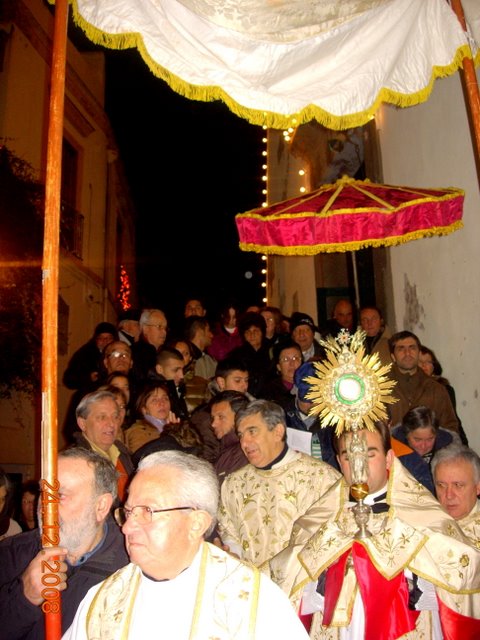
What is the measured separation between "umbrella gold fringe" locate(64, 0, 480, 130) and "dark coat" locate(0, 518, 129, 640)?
93.2 inches

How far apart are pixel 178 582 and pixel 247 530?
185 centimetres

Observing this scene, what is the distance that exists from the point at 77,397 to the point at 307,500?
266 centimetres

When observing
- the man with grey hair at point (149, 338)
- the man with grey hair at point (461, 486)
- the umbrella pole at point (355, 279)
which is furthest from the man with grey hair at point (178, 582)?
the umbrella pole at point (355, 279)

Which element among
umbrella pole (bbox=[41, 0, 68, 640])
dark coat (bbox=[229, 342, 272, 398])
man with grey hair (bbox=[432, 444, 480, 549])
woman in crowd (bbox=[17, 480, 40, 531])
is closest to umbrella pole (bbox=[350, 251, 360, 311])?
dark coat (bbox=[229, 342, 272, 398])

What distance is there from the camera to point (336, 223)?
5.79 m

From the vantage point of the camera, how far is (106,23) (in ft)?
10.8

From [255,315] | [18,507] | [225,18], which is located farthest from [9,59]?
[225,18]

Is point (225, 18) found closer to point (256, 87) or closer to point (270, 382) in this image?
point (256, 87)

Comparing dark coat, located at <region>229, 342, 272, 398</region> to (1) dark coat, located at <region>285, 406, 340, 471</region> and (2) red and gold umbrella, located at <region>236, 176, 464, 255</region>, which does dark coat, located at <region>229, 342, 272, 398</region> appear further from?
(2) red and gold umbrella, located at <region>236, 176, 464, 255</region>

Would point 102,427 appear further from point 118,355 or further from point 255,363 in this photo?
point 255,363

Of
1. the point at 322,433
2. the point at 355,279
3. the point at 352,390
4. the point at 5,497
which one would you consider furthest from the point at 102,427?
the point at 355,279

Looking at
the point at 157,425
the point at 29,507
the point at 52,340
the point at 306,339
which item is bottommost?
the point at 29,507

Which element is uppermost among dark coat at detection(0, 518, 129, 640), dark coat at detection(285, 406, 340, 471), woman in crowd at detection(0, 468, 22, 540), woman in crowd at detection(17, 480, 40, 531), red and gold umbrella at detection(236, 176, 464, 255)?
red and gold umbrella at detection(236, 176, 464, 255)

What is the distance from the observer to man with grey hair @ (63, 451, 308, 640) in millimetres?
2258
